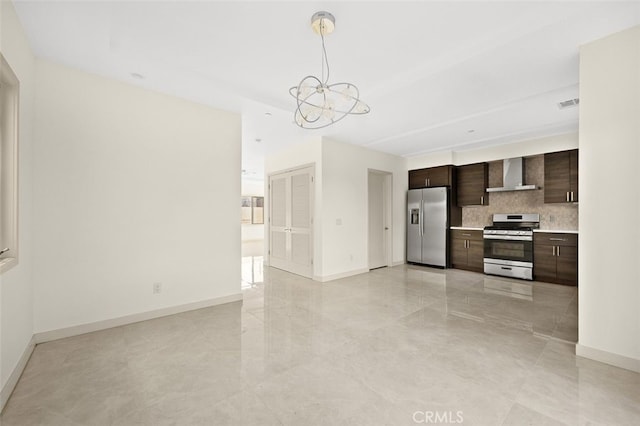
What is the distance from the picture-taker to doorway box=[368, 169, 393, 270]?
5.93 m

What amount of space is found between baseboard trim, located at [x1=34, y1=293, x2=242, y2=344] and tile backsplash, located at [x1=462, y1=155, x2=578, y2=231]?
5347mm

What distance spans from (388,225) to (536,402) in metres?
4.58

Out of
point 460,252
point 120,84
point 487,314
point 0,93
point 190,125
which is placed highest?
point 120,84

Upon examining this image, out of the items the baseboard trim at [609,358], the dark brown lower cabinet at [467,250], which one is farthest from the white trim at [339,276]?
the baseboard trim at [609,358]

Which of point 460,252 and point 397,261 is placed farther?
point 397,261

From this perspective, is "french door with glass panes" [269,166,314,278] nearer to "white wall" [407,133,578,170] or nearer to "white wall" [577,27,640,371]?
"white wall" [407,133,578,170]

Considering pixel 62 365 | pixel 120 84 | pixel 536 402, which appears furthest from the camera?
pixel 120 84

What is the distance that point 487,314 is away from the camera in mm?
3262

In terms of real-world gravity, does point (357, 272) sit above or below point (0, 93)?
below

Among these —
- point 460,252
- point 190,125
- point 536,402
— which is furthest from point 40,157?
point 460,252

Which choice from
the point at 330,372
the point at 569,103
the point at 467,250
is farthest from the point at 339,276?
the point at 569,103

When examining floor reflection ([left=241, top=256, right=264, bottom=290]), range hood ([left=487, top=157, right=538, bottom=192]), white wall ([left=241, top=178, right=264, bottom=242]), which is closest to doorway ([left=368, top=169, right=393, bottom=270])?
range hood ([left=487, top=157, right=538, bottom=192])

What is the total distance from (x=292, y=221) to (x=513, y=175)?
448 cm

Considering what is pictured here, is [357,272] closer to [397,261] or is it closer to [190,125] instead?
[397,261]
